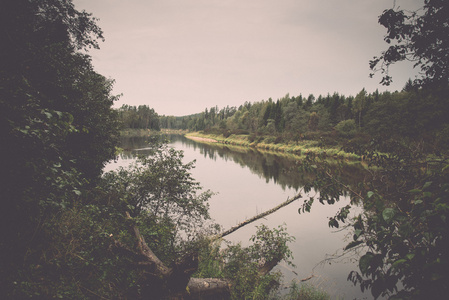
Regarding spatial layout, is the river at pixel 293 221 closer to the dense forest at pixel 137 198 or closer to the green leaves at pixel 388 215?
the dense forest at pixel 137 198

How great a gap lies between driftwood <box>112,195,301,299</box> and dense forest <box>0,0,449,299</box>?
1.0 inches

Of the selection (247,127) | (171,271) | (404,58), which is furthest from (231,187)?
(247,127)

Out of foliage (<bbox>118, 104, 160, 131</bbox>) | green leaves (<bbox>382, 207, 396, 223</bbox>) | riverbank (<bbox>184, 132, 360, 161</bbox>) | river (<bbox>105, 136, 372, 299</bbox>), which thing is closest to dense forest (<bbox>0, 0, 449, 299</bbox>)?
green leaves (<bbox>382, 207, 396, 223</bbox>)

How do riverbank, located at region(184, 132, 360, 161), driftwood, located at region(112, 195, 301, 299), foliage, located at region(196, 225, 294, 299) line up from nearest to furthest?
driftwood, located at region(112, 195, 301, 299) → foliage, located at region(196, 225, 294, 299) → riverbank, located at region(184, 132, 360, 161)

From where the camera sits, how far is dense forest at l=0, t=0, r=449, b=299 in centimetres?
191

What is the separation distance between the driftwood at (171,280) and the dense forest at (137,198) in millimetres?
26

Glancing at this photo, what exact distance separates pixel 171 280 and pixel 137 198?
4.94 m

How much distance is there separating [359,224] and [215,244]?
20.9 feet

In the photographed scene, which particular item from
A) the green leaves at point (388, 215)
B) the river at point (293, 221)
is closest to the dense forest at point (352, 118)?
the green leaves at point (388, 215)

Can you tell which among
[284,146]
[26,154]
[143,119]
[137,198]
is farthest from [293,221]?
[143,119]

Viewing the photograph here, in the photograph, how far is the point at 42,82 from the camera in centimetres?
635

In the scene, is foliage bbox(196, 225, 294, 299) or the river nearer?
foliage bbox(196, 225, 294, 299)

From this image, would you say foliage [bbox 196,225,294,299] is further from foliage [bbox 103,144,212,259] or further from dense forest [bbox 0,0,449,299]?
foliage [bbox 103,144,212,259]

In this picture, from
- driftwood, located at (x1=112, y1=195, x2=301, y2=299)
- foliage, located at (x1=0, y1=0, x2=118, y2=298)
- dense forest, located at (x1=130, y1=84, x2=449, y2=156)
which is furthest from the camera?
dense forest, located at (x1=130, y1=84, x2=449, y2=156)
